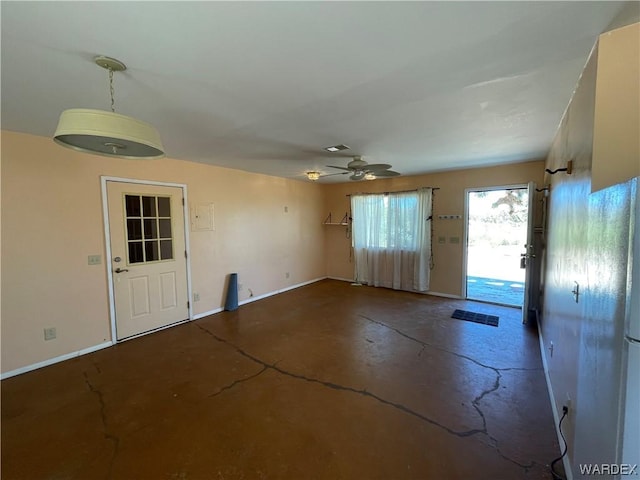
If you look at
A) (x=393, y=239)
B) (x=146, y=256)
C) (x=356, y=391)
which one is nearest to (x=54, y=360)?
(x=146, y=256)

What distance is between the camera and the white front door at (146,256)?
3381 mm

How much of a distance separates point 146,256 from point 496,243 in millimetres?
7281

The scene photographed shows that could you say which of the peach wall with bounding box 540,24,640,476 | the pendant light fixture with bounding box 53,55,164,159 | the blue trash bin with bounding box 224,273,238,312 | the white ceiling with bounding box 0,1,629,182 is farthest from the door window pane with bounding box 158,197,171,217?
the peach wall with bounding box 540,24,640,476

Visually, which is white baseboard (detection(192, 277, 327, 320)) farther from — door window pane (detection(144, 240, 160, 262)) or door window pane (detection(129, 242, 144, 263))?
door window pane (detection(129, 242, 144, 263))

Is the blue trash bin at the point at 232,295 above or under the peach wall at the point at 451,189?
under

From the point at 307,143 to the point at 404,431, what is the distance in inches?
113

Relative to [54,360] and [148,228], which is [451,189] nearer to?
[148,228]

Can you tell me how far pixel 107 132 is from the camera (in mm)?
1301

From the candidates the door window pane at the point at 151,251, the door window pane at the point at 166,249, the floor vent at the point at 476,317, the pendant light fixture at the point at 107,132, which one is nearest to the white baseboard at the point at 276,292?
the door window pane at the point at 166,249

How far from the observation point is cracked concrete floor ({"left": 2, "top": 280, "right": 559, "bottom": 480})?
171 centimetres

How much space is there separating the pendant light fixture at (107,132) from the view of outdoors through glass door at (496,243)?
184 inches

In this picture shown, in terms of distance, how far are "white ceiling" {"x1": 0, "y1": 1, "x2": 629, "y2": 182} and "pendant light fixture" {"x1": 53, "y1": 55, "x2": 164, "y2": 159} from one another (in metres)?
0.29

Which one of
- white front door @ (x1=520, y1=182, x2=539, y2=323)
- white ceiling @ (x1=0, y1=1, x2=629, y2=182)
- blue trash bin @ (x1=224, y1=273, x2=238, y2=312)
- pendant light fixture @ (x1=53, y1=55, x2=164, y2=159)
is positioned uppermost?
white ceiling @ (x1=0, y1=1, x2=629, y2=182)

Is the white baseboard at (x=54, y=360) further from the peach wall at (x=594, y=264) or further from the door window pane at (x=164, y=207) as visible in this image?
the peach wall at (x=594, y=264)
